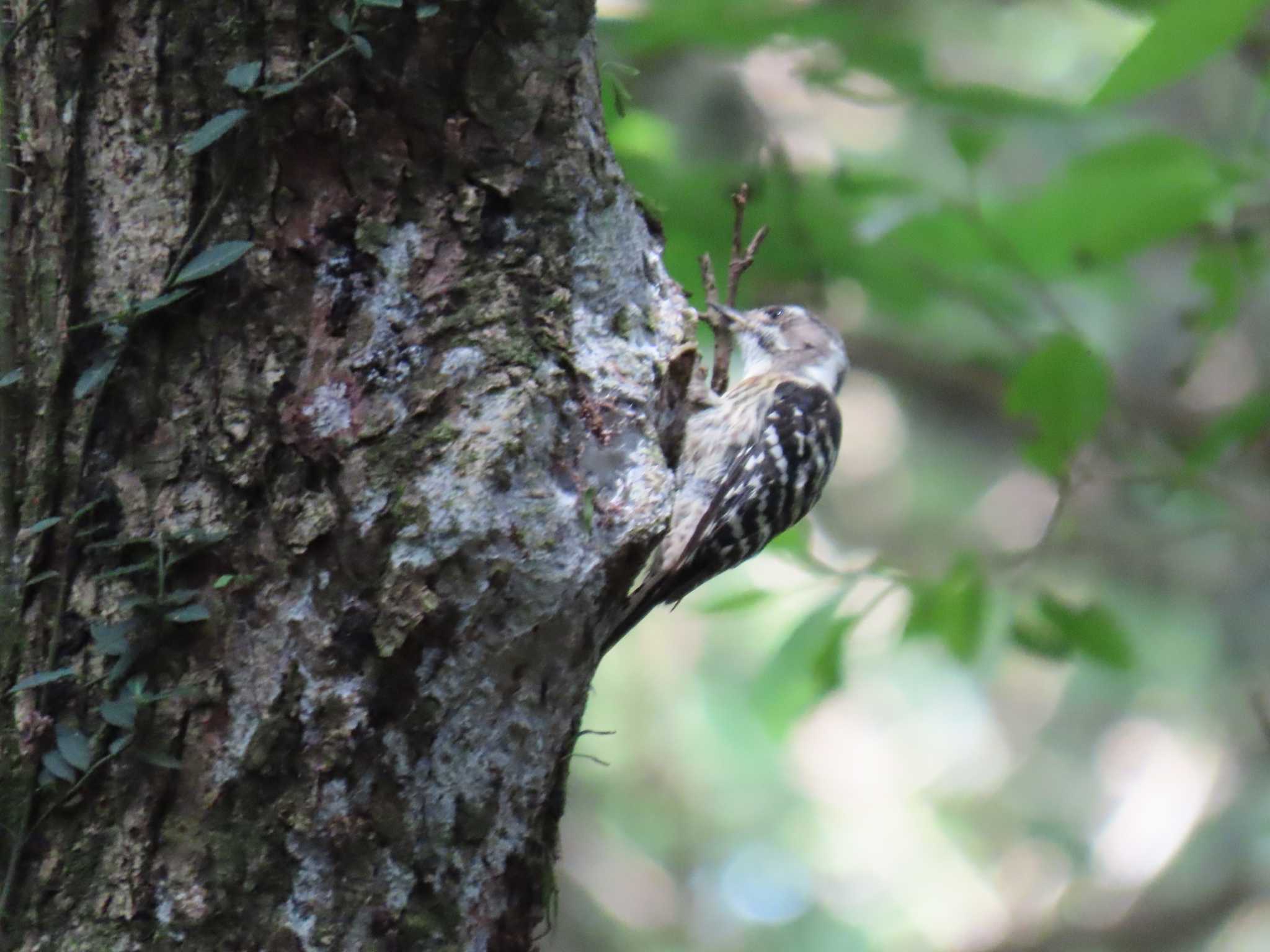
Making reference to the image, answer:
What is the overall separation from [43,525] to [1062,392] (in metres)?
2.12

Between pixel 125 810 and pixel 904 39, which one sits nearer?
pixel 125 810

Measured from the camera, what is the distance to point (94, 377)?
157 centimetres

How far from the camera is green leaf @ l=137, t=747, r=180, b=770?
5.00ft

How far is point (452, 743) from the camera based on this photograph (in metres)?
1.62

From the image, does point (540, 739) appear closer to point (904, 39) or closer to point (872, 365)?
point (904, 39)

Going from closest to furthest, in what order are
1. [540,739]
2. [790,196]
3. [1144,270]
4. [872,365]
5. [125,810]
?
1. [125,810]
2. [540,739]
3. [790,196]
4. [872,365]
5. [1144,270]

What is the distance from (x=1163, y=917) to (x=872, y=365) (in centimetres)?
316

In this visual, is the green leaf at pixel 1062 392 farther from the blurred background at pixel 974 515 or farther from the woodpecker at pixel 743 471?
the woodpecker at pixel 743 471

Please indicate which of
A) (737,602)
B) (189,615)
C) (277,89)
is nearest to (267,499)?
(189,615)

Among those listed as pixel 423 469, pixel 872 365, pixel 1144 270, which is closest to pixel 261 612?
pixel 423 469

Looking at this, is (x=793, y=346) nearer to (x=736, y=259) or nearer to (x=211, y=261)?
(x=736, y=259)

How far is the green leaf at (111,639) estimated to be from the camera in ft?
5.06

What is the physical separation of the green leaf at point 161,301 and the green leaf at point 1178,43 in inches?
61.7

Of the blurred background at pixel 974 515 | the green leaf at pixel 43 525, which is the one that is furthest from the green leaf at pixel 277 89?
the blurred background at pixel 974 515
